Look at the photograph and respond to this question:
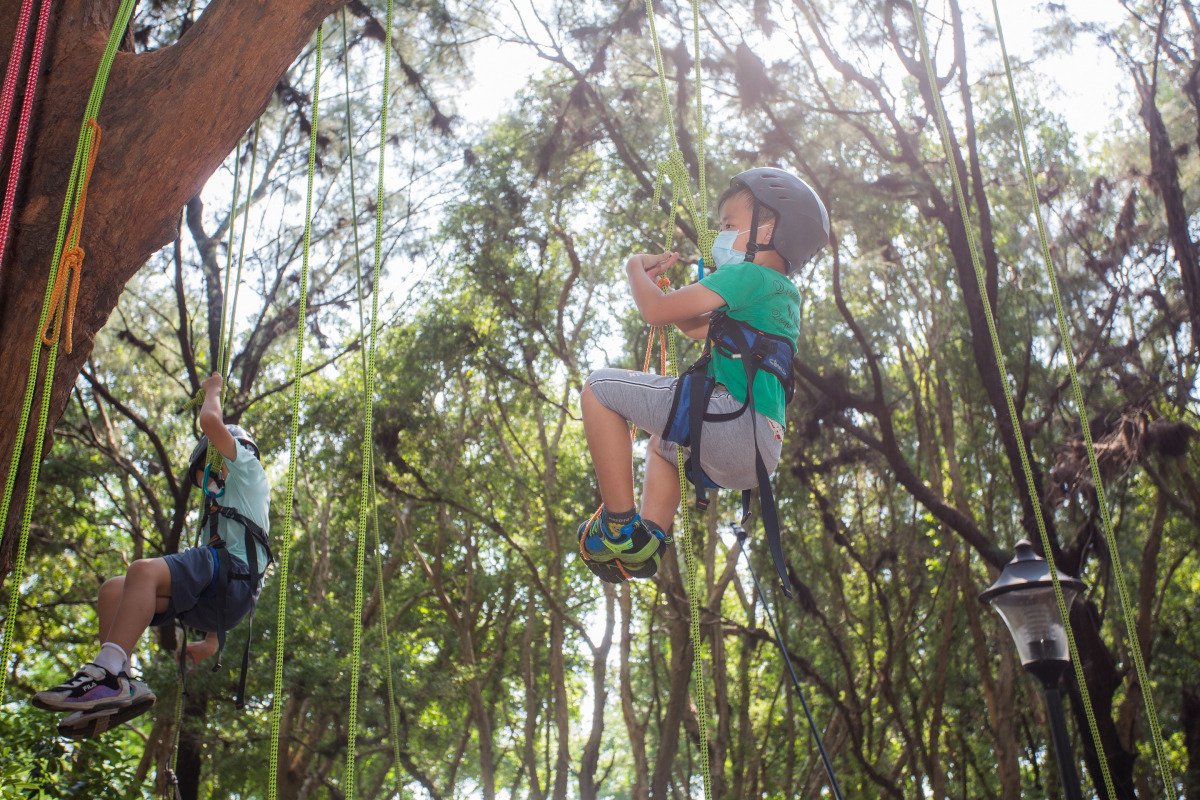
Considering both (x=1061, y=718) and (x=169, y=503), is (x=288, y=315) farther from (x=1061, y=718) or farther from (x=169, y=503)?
(x=1061, y=718)

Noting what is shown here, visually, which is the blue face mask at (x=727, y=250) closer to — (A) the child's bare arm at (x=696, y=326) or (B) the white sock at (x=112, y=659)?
(A) the child's bare arm at (x=696, y=326)

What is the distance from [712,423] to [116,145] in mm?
1932

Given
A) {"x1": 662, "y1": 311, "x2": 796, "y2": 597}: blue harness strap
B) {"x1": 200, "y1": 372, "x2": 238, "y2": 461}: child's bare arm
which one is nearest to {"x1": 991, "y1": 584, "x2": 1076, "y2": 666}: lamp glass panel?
{"x1": 662, "y1": 311, "x2": 796, "y2": 597}: blue harness strap

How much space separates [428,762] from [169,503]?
6481 millimetres

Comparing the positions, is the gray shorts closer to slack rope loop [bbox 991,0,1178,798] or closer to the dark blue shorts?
slack rope loop [bbox 991,0,1178,798]

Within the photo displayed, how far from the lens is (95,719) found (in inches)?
119

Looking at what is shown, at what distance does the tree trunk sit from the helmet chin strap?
159 cm

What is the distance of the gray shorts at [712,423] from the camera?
2.70m

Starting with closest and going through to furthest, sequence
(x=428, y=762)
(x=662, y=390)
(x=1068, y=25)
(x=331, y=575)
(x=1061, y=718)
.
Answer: (x=662, y=390)
(x=1061, y=718)
(x=1068, y=25)
(x=331, y=575)
(x=428, y=762)

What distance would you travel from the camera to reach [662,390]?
2.75 meters

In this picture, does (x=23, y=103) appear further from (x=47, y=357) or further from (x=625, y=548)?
(x=625, y=548)

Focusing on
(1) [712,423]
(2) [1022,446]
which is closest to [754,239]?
(1) [712,423]

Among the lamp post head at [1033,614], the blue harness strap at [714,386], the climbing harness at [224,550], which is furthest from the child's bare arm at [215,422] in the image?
the lamp post head at [1033,614]

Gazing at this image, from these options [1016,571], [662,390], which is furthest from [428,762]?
[662,390]
